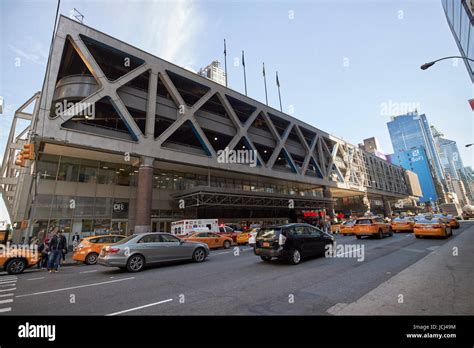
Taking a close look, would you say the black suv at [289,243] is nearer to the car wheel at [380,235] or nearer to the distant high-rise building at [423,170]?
the car wheel at [380,235]

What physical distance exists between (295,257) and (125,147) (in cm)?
1883

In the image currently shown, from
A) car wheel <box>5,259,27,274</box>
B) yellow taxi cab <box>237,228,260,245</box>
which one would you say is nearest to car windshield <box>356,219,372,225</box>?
yellow taxi cab <box>237,228,260,245</box>

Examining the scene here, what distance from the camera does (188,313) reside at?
462cm

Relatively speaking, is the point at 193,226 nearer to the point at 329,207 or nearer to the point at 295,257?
the point at 295,257

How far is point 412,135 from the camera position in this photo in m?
148

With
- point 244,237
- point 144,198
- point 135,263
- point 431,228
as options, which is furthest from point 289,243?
point 144,198

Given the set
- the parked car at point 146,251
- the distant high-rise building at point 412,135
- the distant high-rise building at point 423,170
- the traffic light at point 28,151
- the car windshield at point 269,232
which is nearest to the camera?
the parked car at point 146,251

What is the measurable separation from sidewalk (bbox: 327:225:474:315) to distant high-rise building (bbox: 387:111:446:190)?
169639 millimetres

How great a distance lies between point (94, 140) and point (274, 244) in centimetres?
1886

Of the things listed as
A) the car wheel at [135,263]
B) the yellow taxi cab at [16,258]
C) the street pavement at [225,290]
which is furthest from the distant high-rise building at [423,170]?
the yellow taxi cab at [16,258]

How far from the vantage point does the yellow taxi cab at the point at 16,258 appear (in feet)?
35.3

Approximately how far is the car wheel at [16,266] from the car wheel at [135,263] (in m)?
6.21

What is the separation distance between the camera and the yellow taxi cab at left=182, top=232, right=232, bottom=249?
1741 centimetres

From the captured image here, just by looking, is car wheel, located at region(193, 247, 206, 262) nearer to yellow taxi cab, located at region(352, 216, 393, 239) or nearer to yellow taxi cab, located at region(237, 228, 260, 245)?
yellow taxi cab, located at region(237, 228, 260, 245)
